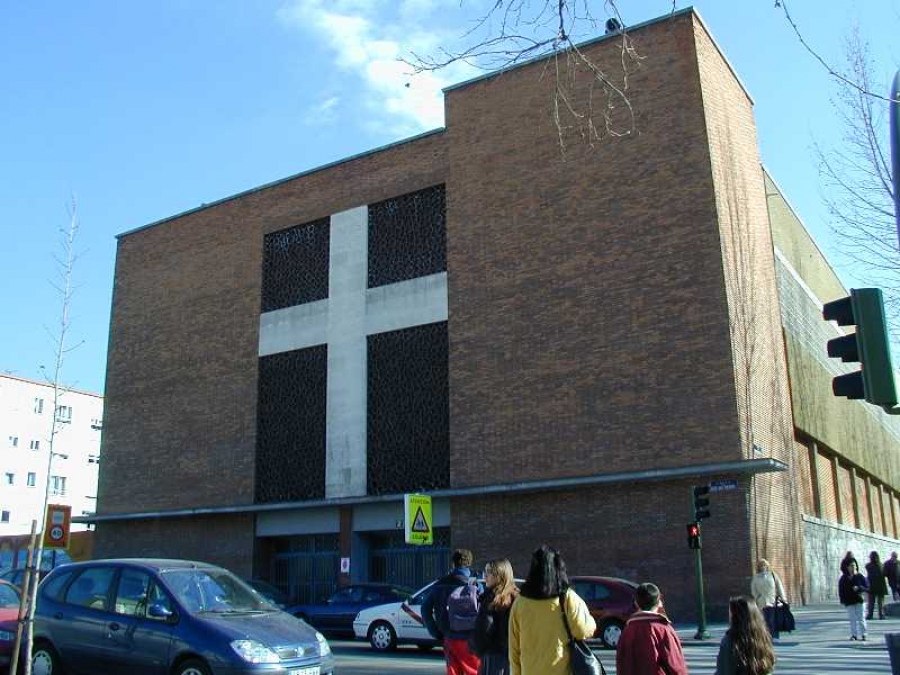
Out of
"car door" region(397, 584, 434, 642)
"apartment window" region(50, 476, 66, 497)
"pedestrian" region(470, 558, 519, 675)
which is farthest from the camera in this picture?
"apartment window" region(50, 476, 66, 497)

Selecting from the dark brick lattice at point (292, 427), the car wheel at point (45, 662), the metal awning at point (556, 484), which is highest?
the dark brick lattice at point (292, 427)

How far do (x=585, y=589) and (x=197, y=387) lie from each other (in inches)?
746

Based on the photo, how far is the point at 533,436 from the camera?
79.2ft

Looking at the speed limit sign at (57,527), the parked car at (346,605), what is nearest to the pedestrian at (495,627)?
the speed limit sign at (57,527)

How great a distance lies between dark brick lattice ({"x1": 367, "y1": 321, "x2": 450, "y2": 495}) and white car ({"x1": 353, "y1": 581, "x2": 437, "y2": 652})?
782 centimetres

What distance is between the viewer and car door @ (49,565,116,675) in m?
9.59

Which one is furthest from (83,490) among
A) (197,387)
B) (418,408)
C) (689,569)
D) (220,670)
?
(220,670)

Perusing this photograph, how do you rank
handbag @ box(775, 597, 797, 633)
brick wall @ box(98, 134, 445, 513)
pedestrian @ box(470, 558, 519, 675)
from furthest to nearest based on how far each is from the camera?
brick wall @ box(98, 134, 445, 513) < handbag @ box(775, 597, 797, 633) < pedestrian @ box(470, 558, 519, 675)

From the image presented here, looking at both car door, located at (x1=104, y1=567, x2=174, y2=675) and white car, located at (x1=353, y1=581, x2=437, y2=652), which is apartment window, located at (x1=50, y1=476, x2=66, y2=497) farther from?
car door, located at (x1=104, y1=567, x2=174, y2=675)

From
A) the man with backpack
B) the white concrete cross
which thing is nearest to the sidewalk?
the man with backpack

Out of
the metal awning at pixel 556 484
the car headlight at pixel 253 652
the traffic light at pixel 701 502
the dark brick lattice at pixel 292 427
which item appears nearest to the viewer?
the car headlight at pixel 253 652

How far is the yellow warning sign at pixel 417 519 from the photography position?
20.6 m

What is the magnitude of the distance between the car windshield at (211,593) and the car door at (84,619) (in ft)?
2.59

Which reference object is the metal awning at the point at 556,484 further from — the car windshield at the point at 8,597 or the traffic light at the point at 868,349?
the traffic light at the point at 868,349
